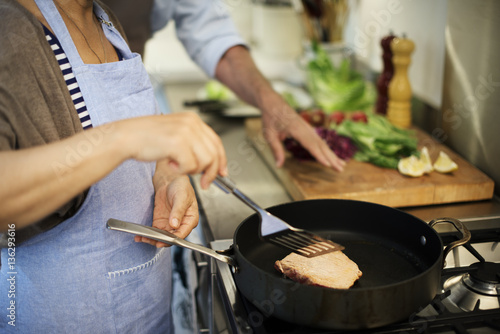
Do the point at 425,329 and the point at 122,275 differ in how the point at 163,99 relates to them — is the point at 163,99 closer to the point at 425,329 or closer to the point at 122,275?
the point at 122,275

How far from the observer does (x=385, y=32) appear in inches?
81.0

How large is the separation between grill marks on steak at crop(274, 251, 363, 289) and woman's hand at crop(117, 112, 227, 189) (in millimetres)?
293

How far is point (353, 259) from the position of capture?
992 mm

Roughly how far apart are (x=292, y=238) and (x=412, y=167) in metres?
0.48

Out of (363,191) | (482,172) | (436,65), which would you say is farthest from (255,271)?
(436,65)

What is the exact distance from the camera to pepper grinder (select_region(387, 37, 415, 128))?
5.50 feet

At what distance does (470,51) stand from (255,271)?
973 mm

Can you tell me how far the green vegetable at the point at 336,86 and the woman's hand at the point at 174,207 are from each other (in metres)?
1.08

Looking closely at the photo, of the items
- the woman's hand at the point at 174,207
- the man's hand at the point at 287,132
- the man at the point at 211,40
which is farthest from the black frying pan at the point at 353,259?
the man at the point at 211,40

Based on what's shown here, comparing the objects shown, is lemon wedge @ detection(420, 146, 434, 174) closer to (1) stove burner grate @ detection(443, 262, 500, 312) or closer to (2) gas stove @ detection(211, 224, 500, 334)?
(2) gas stove @ detection(211, 224, 500, 334)

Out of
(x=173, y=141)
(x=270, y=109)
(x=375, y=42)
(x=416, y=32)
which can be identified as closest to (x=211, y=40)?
(x=270, y=109)

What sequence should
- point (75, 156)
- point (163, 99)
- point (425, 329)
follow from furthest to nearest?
point (163, 99), point (425, 329), point (75, 156)

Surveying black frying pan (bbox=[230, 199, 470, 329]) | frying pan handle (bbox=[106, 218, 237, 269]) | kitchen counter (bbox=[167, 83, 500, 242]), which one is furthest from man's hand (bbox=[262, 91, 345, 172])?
frying pan handle (bbox=[106, 218, 237, 269])

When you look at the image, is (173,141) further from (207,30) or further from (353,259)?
(207,30)
